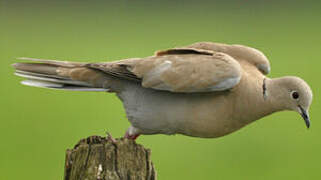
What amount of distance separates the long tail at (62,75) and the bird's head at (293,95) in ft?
4.40

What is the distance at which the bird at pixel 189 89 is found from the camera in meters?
5.97

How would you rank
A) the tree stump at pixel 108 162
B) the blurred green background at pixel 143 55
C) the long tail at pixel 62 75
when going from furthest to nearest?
the blurred green background at pixel 143 55
the long tail at pixel 62 75
the tree stump at pixel 108 162

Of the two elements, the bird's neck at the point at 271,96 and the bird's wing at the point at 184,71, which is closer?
the bird's wing at the point at 184,71

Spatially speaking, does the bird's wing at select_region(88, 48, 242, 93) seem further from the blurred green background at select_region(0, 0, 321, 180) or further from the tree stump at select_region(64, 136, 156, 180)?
the blurred green background at select_region(0, 0, 321, 180)

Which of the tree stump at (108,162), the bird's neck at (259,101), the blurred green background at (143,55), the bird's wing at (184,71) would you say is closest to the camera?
the tree stump at (108,162)

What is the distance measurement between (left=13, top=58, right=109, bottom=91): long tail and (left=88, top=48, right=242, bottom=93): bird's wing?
0.17m

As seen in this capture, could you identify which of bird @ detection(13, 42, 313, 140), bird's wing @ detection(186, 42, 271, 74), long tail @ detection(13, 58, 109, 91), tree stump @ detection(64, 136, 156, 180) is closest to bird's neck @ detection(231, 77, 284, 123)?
bird @ detection(13, 42, 313, 140)

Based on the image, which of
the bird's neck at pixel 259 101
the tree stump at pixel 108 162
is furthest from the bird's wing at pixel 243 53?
the tree stump at pixel 108 162

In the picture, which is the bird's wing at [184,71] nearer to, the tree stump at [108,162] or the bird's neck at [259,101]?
the bird's neck at [259,101]

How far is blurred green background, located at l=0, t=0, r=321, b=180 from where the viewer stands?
10039 millimetres

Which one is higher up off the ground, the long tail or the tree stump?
the long tail

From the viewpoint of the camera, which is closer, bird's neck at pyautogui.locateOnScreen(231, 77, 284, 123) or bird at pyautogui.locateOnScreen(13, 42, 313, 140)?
bird at pyautogui.locateOnScreen(13, 42, 313, 140)

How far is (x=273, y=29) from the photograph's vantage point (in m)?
17.7

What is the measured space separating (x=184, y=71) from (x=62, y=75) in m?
0.99
